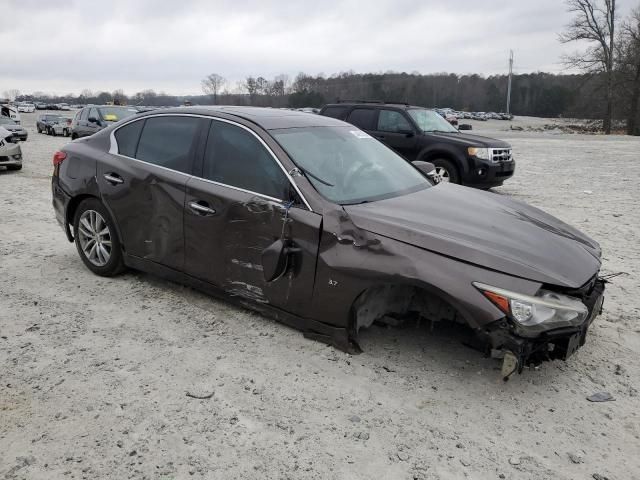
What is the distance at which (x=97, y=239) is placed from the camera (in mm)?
4750

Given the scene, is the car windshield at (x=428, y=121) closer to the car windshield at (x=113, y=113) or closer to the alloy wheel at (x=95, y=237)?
the alloy wheel at (x=95, y=237)

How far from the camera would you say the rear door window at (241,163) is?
360 cm

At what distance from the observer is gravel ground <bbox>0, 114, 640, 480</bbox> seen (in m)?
2.48

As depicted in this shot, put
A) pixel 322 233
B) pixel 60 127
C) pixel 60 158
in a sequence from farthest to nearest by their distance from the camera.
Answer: pixel 60 127 → pixel 60 158 → pixel 322 233

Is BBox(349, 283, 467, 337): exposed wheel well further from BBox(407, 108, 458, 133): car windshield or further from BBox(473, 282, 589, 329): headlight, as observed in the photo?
BBox(407, 108, 458, 133): car windshield

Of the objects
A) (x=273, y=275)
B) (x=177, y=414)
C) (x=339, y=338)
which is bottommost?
(x=177, y=414)

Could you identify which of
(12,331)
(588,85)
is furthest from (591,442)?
(588,85)

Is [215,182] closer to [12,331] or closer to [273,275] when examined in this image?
[273,275]

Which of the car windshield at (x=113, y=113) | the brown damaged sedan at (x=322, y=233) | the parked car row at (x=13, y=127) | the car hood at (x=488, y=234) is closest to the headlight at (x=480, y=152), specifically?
the brown damaged sedan at (x=322, y=233)

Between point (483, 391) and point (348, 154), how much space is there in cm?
201

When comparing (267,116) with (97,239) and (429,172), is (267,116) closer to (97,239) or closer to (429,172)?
(429,172)

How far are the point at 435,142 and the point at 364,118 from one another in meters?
1.68

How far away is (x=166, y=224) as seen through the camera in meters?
4.10

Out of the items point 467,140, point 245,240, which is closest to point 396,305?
point 245,240
